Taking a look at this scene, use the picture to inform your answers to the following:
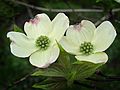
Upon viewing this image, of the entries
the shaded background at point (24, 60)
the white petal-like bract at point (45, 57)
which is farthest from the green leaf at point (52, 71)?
the shaded background at point (24, 60)

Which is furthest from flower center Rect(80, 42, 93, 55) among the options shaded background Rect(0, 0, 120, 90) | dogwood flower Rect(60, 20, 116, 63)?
shaded background Rect(0, 0, 120, 90)

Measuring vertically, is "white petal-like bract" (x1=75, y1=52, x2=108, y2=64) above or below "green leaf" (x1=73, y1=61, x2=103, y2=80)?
above

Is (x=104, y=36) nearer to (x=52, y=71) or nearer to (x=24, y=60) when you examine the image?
(x=52, y=71)

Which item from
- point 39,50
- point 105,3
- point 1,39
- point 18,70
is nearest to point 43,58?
point 39,50

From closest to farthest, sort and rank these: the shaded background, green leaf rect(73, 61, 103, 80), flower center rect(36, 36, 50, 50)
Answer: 1. green leaf rect(73, 61, 103, 80)
2. flower center rect(36, 36, 50, 50)
3. the shaded background

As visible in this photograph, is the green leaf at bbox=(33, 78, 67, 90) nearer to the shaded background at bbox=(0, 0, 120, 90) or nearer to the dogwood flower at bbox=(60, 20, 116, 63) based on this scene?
the dogwood flower at bbox=(60, 20, 116, 63)

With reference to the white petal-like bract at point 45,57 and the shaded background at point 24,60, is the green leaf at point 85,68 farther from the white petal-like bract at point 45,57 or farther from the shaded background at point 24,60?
the shaded background at point 24,60

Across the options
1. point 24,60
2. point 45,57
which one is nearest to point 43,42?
point 45,57
